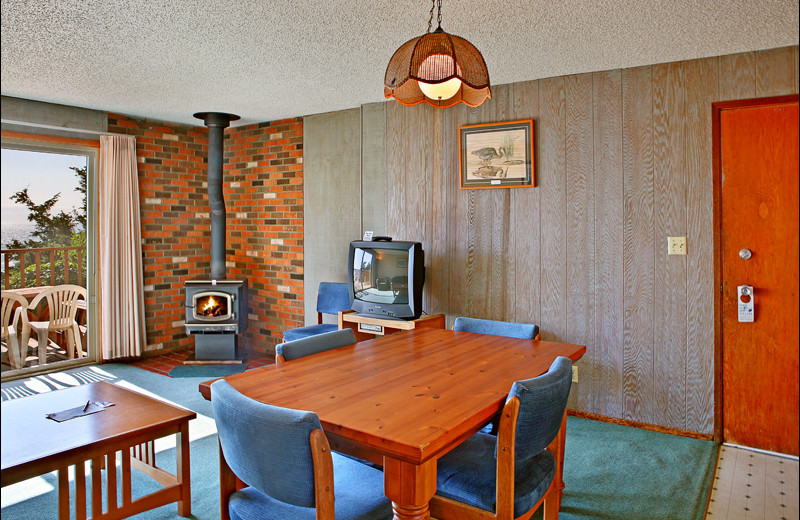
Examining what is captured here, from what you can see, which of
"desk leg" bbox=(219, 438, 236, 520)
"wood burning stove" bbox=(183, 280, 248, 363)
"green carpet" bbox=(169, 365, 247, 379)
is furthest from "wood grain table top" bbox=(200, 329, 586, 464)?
"wood burning stove" bbox=(183, 280, 248, 363)

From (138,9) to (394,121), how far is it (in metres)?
2.16

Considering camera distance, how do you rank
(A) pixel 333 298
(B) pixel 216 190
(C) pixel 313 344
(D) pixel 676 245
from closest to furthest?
(C) pixel 313 344 < (D) pixel 676 245 < (A) pixel 333 298 < (B) pixel 216 190

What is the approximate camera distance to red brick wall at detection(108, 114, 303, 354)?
17.0 ft

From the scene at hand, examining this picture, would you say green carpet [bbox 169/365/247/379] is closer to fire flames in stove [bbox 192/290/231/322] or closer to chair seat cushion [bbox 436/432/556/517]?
fire flames in stove [bbox 192/290/231/322]

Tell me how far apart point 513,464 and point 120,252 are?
4.45m

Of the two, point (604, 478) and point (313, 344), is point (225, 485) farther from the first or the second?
point (604, 478)

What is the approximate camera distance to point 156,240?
208 inches

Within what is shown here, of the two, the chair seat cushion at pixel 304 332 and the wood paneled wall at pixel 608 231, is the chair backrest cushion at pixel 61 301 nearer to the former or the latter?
the chair seat cushion at pixel 304 332

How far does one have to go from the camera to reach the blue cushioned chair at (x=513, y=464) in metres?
1.62

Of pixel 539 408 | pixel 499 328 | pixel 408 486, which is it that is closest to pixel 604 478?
pixel 499 328

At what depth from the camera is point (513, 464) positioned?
1614 millimetres

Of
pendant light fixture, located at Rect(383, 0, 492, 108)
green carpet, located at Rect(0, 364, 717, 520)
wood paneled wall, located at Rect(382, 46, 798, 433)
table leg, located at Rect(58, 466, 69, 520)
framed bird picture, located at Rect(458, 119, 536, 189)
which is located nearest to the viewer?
pendant light fixture, located at Rect(383, 0, 492, 108)

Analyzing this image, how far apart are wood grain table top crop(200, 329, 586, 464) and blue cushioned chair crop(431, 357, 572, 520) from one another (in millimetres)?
94

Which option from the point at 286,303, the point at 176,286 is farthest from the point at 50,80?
the point at 286,303
